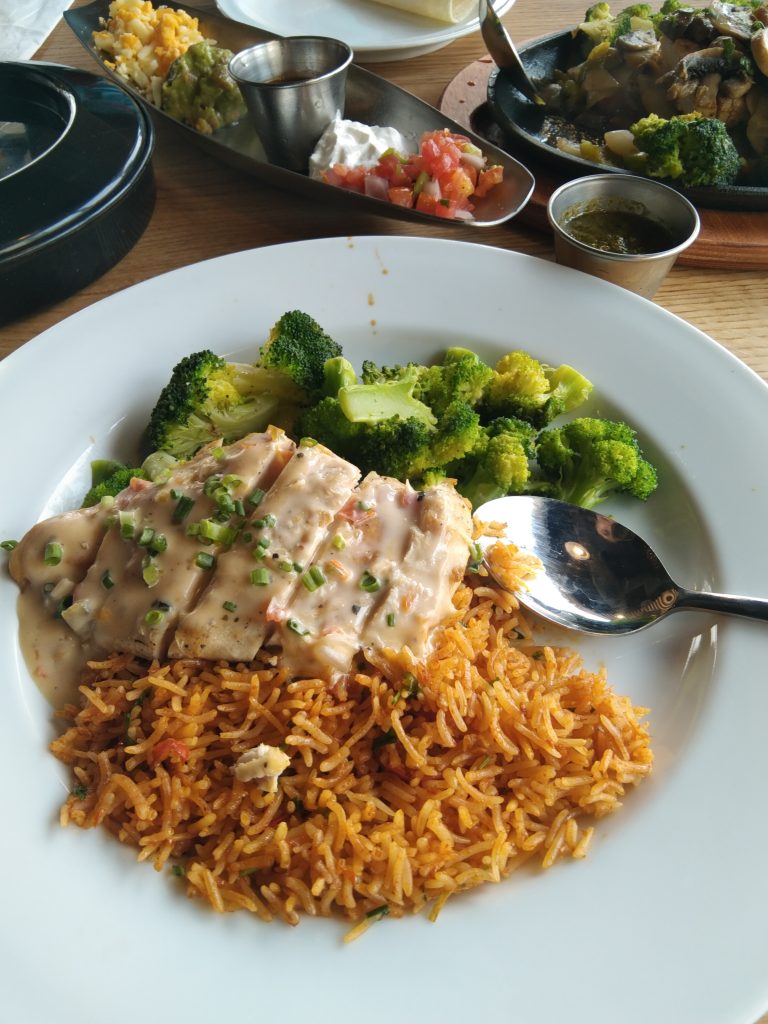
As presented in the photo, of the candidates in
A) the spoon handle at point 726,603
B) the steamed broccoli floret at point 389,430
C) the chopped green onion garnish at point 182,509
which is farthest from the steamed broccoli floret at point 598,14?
the chopped green onion garnish at point 182,509

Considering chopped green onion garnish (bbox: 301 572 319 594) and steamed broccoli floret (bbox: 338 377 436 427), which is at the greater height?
steamed broccoli floret (bbox: 338 377 436 427)

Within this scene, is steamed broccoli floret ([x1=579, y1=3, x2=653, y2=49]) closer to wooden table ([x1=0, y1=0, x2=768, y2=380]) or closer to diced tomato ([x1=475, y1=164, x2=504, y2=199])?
wooden table ([x1=0, y1=0, x2=768, y2=380])

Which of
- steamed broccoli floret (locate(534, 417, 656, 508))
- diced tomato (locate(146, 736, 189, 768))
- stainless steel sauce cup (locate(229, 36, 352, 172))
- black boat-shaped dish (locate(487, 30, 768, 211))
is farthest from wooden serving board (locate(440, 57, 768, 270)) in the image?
diced tomato (locate(146, 736, 189, 768))

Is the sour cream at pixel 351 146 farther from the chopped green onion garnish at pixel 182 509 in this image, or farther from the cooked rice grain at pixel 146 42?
the chopped green onion garnish at pixel 182 509

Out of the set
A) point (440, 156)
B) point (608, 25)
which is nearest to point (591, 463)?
point (440, 156)

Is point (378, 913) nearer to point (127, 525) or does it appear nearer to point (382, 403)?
point (127, 525)

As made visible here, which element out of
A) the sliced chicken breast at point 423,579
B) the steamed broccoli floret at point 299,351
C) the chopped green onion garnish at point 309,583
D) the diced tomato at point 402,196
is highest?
the diced tomato at point 402,196
